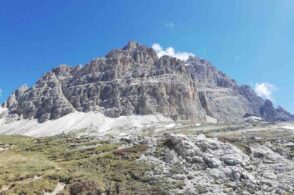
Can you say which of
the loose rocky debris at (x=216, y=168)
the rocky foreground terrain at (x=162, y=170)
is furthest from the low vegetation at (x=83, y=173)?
the loose rocky debris at (x=216, y=168)

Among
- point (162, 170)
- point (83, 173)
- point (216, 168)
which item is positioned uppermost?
point (216, 168)

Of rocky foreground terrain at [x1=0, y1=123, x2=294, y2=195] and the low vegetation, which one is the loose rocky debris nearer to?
rocky foreground terrain at [x1=0, y1=123, x2=294, y2=195]

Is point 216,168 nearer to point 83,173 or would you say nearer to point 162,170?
point 162,170

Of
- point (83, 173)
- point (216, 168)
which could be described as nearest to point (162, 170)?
point (216, 168)

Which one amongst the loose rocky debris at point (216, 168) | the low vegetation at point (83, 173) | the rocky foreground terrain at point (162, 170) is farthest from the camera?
the loose rocky debris at point (216, 168)

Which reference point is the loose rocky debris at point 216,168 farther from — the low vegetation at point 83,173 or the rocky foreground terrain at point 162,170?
the low vegetation at point 83,173

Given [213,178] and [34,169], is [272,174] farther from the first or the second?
[34,169]

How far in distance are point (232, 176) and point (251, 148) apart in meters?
13.2

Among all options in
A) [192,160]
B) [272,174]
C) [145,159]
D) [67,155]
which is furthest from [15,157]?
[272,174]

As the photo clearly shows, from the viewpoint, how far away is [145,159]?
51.4m

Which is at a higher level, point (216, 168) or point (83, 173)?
point (216, 168)

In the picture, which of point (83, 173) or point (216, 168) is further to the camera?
point (216, 168)

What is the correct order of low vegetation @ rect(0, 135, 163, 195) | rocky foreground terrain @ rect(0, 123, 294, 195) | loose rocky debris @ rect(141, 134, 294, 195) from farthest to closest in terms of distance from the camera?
loose rocky debris @ rect(141, 134, 294, 195) → rocky foreground terrain @ rect(0, 123, 294, 195) → low vegetation @ rect(0, 135, 163, 195)

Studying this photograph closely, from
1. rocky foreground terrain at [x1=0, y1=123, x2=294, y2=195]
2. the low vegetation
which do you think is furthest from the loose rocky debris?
the low vegetation
